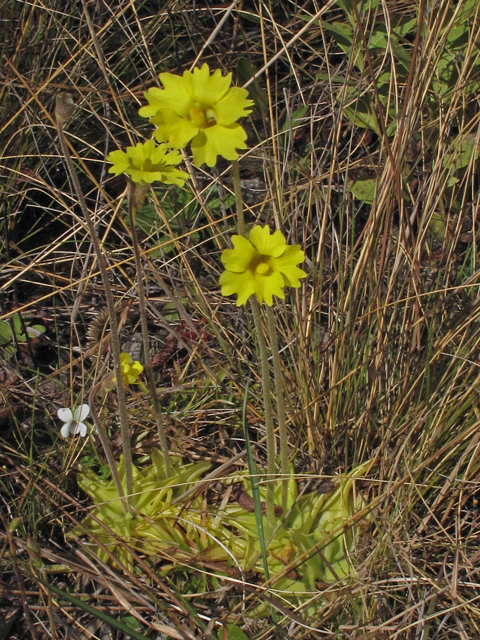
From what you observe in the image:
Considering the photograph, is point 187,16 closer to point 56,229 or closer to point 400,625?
point 56,229

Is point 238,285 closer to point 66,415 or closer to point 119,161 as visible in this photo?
point 119,161

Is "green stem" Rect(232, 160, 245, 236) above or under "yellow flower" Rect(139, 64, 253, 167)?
under

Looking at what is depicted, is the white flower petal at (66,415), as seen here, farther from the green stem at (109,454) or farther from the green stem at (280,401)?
the green stem at (280,401)

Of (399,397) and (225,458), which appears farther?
(225,458)

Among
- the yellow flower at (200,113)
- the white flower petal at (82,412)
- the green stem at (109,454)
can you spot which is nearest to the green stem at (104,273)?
the green stem at (109,454)

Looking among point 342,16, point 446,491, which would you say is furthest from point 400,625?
point 342,16

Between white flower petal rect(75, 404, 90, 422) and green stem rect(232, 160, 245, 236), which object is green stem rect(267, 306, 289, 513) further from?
white flower petal rect(75, 404, 90, 422)

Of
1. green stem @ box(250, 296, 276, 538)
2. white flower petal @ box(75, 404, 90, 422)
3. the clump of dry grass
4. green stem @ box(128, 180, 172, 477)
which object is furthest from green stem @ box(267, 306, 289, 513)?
white flower petal @ box(75, 404, 90, 422)
